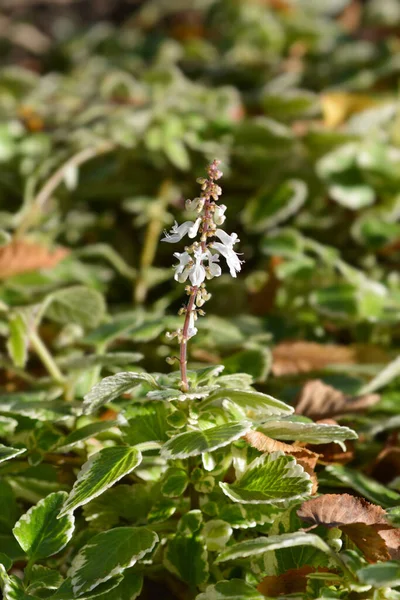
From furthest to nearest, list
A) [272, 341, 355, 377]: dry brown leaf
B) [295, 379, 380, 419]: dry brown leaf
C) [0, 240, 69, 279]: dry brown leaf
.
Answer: [0, 240, 69, 279]: dry brown leaf, [272, 341, 355, 377]: dry brown leaf, [295, 379, 380, 419]: dry brown leaf

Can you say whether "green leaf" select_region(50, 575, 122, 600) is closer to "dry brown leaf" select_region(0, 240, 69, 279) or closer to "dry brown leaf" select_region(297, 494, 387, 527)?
"dry brown leaf" select_region(297, 494, 387, 527)

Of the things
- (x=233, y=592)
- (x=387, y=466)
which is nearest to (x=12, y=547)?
(x=233, y=592)

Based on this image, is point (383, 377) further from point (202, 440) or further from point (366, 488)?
point (202, 440)

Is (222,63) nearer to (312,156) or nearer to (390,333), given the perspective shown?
(312,156)

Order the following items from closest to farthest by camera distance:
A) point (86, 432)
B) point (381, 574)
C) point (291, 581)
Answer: point (381, 574) → point (291, 581) → point (86, 432)

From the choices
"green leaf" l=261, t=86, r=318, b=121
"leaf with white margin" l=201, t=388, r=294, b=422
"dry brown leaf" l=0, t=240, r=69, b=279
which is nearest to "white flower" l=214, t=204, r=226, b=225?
"leaf with white margin" l=201, t=388, r=294, b=422

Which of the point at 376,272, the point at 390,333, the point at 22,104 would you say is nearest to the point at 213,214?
the point at 390,333
